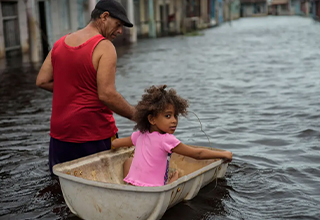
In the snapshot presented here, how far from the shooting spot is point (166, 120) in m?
3.65

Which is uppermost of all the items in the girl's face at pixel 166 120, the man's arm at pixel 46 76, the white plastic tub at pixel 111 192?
the man's arm at pixel 46 76

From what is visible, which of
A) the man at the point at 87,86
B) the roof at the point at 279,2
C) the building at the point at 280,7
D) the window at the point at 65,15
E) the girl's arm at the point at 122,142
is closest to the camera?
the man at the point at 87,86

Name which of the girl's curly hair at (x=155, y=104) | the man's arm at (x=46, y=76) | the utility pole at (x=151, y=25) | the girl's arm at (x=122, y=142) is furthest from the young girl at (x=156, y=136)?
the utility pole at (x=151, y=25)

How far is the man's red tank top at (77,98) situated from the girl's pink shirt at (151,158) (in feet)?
1.16

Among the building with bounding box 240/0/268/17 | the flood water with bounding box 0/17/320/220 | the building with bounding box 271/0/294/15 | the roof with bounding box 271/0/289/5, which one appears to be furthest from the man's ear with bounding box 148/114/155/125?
the roof with bounding box 271/0/289/5

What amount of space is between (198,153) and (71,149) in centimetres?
100

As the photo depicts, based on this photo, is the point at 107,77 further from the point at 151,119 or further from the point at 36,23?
the point at 36,23

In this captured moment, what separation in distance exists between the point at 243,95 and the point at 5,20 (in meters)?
11.3

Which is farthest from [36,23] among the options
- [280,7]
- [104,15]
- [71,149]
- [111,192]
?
[280,7]

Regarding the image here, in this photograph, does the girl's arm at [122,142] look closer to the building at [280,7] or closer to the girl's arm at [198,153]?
the girl's arm at [198,153]

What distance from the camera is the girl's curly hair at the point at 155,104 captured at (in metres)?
3.63

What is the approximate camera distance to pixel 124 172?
4.28 m

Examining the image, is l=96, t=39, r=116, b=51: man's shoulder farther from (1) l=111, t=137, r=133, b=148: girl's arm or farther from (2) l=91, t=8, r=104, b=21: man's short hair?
(1) l=111, t=137, r=133, b=148: girl's arm

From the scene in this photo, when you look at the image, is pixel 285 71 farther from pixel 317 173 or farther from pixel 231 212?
pixel 231 212
